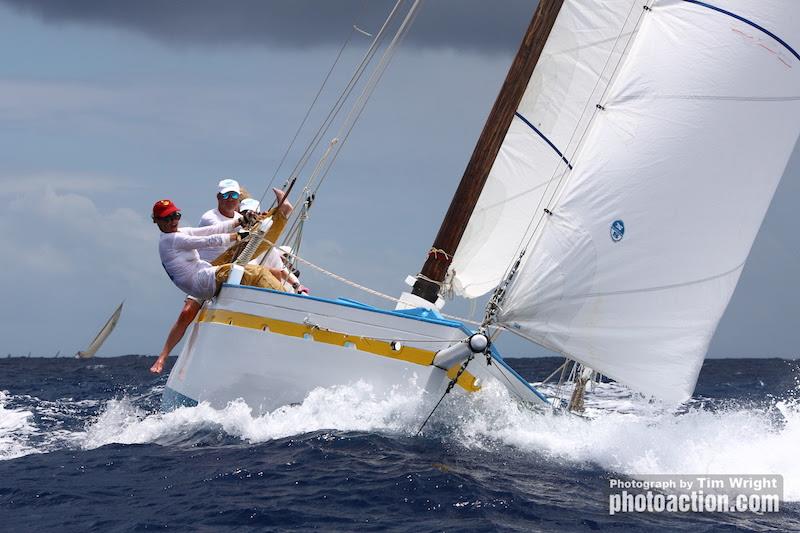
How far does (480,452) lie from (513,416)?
1.57 ft

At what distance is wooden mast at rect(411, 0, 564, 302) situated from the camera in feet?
32.1

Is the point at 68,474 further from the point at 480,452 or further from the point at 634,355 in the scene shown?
the point at 634,355

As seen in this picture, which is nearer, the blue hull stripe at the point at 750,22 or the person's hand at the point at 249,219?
the blue hull stripe at the point at 750,22

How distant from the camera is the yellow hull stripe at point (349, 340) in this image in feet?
27.6

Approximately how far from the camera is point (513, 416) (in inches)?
342

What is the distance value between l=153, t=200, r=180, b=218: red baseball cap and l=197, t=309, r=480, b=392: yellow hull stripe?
1.20m

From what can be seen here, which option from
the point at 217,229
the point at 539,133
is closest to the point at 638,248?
the point at 539,133

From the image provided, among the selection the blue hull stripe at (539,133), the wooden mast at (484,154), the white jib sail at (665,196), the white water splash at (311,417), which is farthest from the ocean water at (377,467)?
the blue hull stripe at (539,133)

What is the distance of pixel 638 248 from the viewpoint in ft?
27.2

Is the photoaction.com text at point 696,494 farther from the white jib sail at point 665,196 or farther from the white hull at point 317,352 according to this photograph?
the white hull at point 317,352

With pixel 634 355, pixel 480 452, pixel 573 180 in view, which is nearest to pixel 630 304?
pixel 634 355

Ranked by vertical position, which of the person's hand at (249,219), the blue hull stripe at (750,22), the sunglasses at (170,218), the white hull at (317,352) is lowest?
the white hull at (317,352)

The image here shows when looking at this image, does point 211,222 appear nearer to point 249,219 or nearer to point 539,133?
point 249,219

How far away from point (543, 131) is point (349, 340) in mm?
4074
